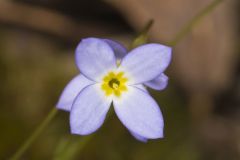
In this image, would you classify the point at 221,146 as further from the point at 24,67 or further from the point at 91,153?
the point at 24,67

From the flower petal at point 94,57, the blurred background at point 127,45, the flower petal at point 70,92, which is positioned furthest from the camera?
the blurred background at point 127,45

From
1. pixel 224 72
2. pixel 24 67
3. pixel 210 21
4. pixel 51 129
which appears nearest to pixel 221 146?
pixel 224 72

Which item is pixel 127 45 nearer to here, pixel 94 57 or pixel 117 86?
pixel 117 86

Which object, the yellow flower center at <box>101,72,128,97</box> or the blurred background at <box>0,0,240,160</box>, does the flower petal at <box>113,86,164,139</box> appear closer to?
the yellow flower center at <box>101,72,128,97</box>

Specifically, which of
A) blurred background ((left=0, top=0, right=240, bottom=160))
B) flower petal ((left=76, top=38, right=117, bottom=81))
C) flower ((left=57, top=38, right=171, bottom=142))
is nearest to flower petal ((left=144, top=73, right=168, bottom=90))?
flower ((left=57, top=38, right=171, bottom=142))

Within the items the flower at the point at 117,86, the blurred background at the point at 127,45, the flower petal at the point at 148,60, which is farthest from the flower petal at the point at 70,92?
the blurred background at the point at 127,45

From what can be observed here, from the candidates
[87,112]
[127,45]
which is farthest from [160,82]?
[127,45]

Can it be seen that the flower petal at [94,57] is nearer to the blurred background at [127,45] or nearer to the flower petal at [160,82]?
the flower petal at [160,82]

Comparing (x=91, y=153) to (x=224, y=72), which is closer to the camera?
(x=91, y=153)
